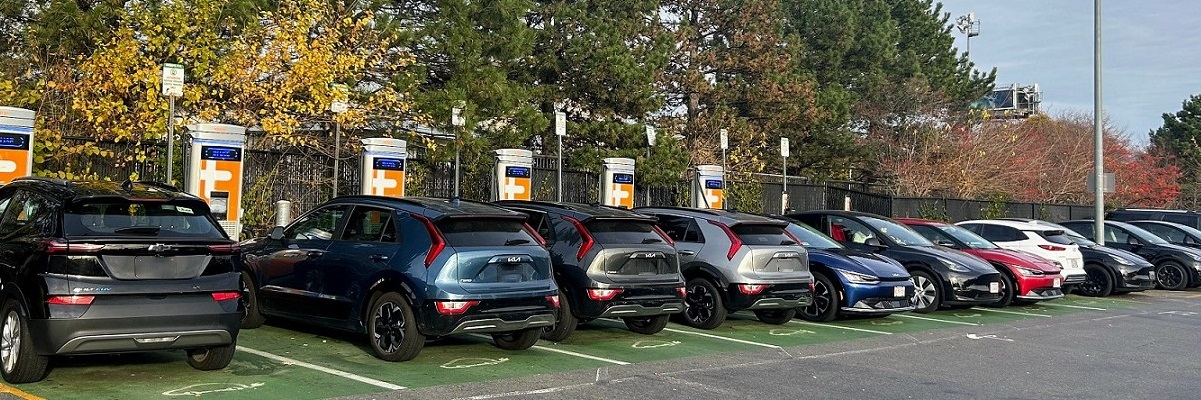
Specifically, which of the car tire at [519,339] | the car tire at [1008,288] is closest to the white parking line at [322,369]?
the car tire at [519,339]

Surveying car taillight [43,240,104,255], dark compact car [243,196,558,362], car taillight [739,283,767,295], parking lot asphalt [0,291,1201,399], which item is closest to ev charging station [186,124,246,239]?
parking lot asphalt [0,291,1201,399]

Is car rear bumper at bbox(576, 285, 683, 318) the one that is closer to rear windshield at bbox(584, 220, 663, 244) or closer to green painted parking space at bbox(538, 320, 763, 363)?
green painted parking space at bbox(538, 320, 763, 363)

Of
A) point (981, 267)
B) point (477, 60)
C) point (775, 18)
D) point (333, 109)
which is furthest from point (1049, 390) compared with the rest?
point (775, 18)

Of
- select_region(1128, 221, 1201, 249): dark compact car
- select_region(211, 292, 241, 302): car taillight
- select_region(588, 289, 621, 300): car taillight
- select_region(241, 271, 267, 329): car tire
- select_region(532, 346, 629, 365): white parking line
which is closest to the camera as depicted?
select_region(211, 292, 241, 302): car taillight

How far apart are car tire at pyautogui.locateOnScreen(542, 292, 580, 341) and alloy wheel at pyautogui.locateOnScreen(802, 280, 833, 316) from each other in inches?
161

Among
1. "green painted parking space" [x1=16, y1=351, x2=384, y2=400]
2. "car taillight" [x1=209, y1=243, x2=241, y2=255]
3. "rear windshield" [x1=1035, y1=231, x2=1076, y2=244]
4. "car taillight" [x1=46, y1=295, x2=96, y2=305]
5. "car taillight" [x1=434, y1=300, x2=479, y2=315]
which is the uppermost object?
"rear windshield" [x1=1035, y1=231, x2=1076, y2=244]

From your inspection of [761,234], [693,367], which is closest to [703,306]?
[761,234]

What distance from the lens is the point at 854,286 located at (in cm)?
1344

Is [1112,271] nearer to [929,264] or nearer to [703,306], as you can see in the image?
[929,264]

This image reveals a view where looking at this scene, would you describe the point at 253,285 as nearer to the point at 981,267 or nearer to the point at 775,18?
the point at 981,267

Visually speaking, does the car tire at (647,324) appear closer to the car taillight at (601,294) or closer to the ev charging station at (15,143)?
the car taillight at (601,294)

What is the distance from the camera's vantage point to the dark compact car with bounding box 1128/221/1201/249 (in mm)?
23328

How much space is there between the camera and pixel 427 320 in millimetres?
9000

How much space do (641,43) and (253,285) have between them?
19.7 meters
